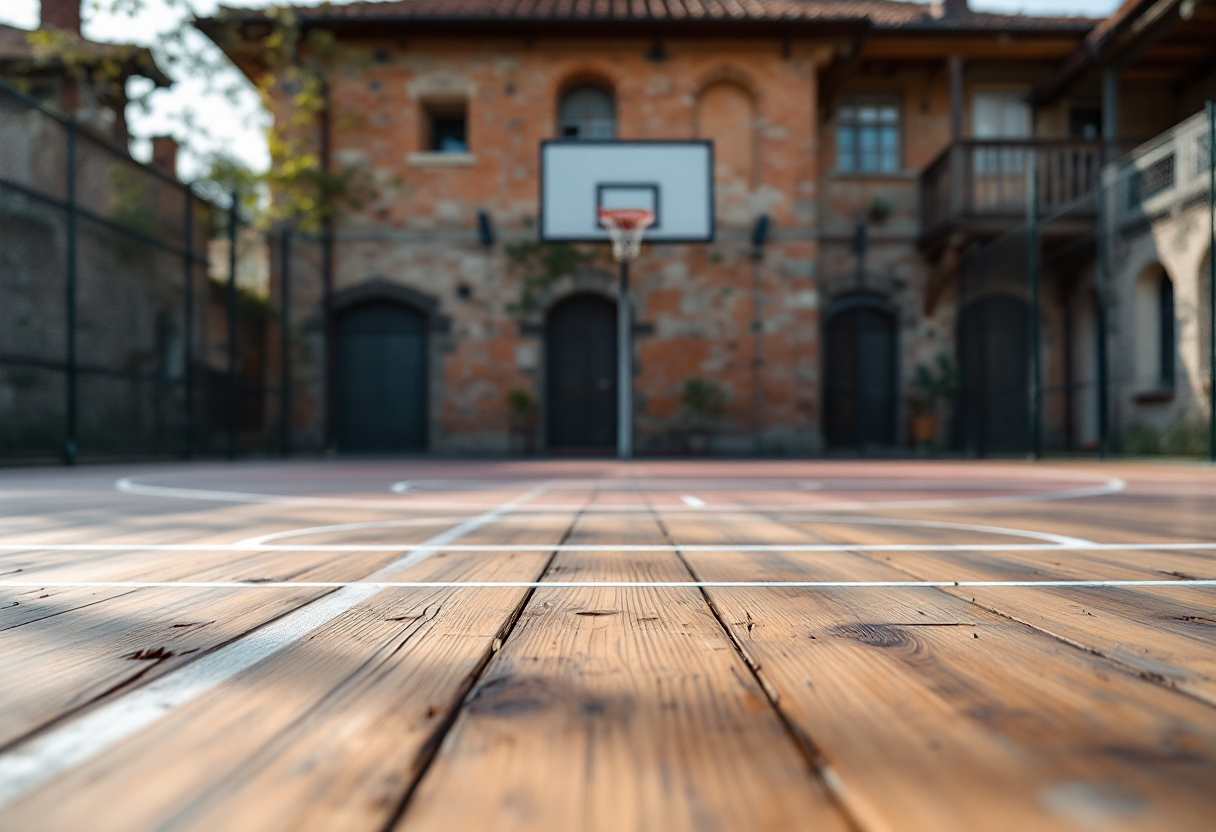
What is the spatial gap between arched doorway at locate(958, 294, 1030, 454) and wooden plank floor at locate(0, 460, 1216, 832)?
11.0m

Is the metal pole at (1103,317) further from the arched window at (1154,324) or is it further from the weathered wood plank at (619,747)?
the weathered wood plank at (619,747)

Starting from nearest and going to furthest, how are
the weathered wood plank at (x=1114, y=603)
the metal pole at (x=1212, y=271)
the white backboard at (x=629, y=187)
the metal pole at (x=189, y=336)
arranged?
the weathered wood plank at (x=1114, y=603) < the metal pole at (x=1212, y=271) < the metal pole at (x=189, y=336) < the white backboard at (x=629, y=187)

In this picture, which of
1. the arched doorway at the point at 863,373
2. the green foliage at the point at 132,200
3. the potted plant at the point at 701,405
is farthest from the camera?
the arched doorway at the point at 863,373

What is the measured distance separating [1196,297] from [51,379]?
12.5 m

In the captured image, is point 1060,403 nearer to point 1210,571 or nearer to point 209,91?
point 1210,571

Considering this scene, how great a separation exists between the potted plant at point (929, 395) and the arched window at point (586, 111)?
6877 millimetres

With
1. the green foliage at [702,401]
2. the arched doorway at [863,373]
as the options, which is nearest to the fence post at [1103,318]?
the arched doorway at [863,373]

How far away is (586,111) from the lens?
43.7 ft

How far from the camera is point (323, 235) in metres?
12.8

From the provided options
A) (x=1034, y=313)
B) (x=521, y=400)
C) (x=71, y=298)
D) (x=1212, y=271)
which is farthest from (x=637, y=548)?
(x=521, y=400)

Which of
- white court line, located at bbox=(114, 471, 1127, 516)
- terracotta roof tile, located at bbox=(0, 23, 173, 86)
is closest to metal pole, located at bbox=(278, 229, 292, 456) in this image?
terracotta roof tile, located at bbox=(0, 23, 173, 86)

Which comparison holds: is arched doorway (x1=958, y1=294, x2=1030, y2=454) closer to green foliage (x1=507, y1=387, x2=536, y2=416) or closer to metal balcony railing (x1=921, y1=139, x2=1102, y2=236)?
metal balcony railing (x1=921, y1=139, x2=1102, y2=236)

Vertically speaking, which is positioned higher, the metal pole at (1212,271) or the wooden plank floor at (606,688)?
the metal pole at (1212,271)

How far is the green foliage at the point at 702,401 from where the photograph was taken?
40.7 ft
